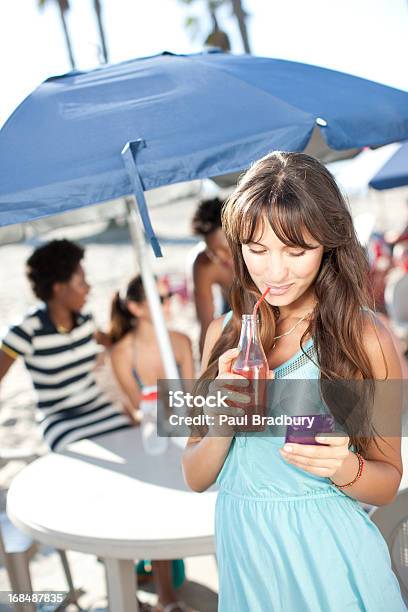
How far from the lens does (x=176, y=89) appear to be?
8.28 ft

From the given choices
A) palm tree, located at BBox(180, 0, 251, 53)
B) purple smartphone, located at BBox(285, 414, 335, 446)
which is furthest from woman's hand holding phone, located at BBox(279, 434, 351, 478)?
palm tree, located at BBox(180, 0, 251, 53)

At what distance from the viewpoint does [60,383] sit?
3.68 metres

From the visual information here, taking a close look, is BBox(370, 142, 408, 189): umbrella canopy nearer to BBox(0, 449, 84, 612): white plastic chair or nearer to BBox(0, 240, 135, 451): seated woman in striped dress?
BBox(0, 240, 135, 451): seated woman in striped dress

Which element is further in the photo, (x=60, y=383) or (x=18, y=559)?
(x=60, y=383)

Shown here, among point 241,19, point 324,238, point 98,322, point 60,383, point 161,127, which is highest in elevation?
point 241,19

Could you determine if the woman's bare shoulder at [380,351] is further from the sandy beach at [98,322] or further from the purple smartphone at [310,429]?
the sandy beach at [98,322]

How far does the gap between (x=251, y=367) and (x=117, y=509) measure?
47.0 inches

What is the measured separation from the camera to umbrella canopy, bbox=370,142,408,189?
17.7 ft

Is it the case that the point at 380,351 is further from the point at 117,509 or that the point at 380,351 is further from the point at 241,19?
the point at 241,19

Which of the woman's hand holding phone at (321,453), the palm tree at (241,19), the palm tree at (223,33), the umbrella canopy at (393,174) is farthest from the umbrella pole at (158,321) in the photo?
the palm tree at (241,19)

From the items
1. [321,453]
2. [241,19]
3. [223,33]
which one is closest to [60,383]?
[321,453]

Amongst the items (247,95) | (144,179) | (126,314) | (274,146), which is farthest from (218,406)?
(126,314)

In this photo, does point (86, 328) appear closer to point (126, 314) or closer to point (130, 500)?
point (126, 314)

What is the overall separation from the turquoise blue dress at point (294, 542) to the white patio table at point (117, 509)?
0.56 m
